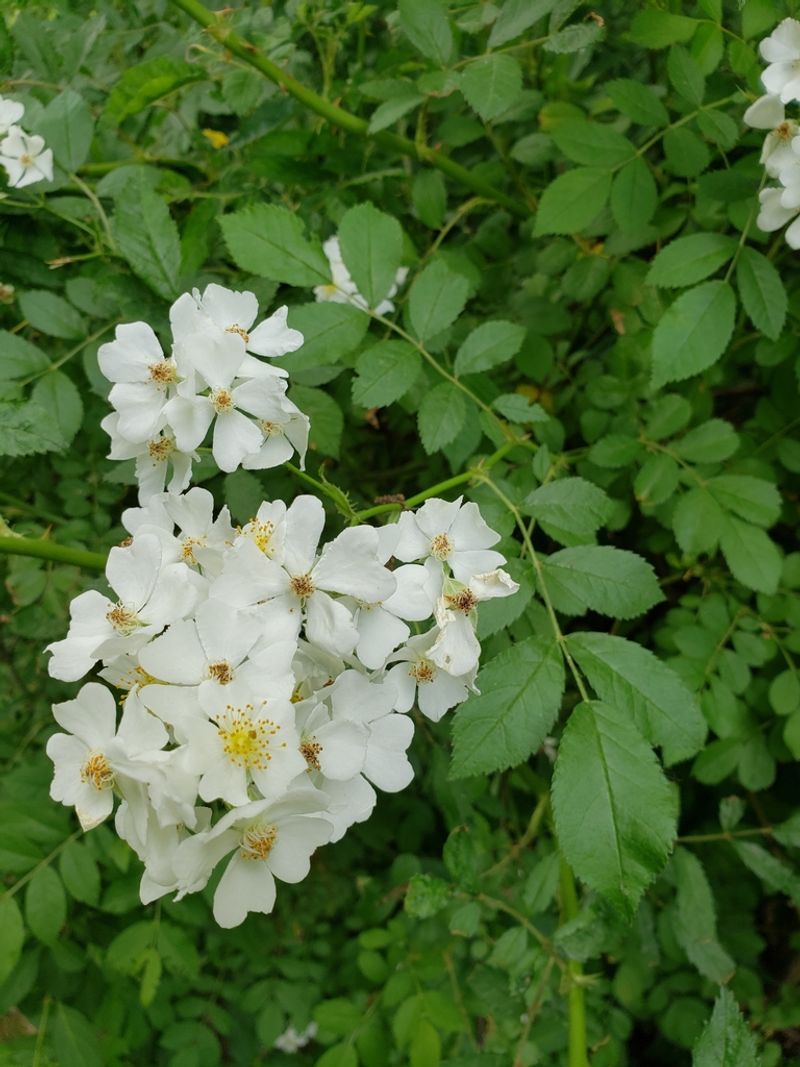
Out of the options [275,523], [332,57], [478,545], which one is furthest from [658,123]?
[275,523]

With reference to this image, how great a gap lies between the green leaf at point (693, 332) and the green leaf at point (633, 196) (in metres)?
0.19

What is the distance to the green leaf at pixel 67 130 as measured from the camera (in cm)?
149

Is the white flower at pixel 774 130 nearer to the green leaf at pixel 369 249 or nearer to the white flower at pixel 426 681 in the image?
the green leaf at pixel 369 249

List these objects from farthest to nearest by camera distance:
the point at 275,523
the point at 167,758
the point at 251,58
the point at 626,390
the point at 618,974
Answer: the point at 618,974 < the point at 626,390 < the point at 251,58 < the point at 275,523 < the point at 167,758

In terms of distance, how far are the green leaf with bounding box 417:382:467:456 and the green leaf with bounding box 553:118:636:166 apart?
0.51 m

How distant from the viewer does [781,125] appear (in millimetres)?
1262

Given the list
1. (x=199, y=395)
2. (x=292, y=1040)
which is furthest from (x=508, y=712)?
(x=292, y=1040)

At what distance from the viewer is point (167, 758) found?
818 mm

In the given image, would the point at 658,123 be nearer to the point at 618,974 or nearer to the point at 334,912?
the point at 618,974

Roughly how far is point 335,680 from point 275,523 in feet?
0.63

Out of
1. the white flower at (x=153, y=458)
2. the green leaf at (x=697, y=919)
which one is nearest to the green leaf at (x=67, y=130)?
the white flower at (x=153, y=458)

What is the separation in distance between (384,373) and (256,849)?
71 centimetres

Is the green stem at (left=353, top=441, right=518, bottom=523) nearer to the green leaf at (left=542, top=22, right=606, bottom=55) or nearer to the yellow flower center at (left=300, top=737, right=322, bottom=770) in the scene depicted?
the yellow flower center at (left=300, top=737, right=322, bottom=770)

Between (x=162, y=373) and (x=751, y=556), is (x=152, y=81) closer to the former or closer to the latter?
(x=162, y=373)
